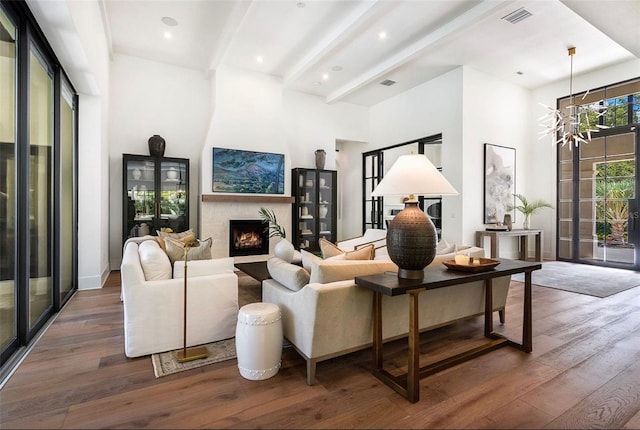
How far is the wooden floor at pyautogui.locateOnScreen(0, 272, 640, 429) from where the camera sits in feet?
5.74

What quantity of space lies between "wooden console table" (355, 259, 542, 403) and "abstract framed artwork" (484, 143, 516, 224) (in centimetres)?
407

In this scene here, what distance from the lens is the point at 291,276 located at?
2.41m

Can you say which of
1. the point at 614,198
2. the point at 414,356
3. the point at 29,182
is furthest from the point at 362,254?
the point at 614,198

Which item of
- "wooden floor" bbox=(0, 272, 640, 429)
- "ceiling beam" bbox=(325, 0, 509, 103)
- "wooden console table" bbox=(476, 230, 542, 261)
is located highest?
"ceiling beam" bbox=(325, 0, 509, 103)

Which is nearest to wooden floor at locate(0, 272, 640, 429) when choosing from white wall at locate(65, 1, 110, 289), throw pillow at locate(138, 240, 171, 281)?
throw pillow at locate(138, 240, 171, 281)

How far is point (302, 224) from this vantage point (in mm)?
7258

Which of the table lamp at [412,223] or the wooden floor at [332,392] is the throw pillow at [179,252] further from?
the table lamp at [412,223]

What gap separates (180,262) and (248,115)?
434 centimetres

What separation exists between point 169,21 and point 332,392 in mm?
5261

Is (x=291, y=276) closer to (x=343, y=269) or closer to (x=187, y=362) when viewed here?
(x=343, y=269)

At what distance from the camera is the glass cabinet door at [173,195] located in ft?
19.1

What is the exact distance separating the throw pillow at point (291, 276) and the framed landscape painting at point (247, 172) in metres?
3.97

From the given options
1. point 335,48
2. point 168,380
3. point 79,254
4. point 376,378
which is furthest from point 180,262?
point 335,48

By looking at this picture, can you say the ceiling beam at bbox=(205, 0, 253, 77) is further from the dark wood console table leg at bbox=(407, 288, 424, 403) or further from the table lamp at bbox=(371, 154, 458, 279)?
the dark wood console table leg at bbox=(407, 288, 424, 403)
